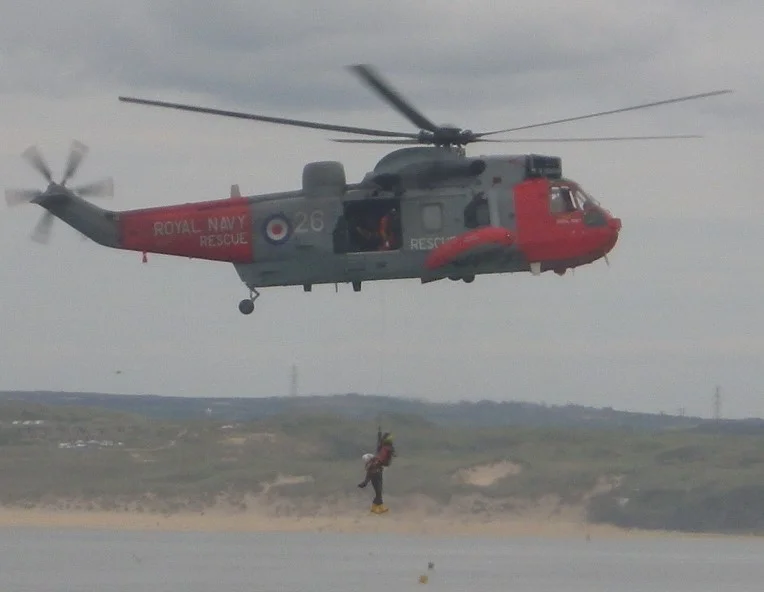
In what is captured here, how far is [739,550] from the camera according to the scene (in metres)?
94.9

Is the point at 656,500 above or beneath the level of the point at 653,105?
beneath

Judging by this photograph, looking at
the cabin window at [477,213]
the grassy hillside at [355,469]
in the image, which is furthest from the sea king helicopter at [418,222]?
the grassy hillside at [355,469]

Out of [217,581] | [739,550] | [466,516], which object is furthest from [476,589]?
[739,550]

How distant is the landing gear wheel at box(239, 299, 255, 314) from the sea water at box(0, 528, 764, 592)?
24.6 metres

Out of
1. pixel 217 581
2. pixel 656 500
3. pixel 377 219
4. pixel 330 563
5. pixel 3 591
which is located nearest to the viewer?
pixel 377 219

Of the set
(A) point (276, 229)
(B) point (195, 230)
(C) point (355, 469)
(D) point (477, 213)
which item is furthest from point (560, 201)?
(C) point (355, 469)

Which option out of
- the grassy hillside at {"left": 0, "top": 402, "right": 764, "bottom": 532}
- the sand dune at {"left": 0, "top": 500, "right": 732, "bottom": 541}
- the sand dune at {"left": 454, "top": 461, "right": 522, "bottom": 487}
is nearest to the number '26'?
the grassy hillside at {"left": 0, "top": 402, "right": 764, "bottom": 532}

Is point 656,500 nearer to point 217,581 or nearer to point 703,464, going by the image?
point 703,464

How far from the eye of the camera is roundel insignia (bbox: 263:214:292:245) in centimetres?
4531

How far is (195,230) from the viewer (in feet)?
151

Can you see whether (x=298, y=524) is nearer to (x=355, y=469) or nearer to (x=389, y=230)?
(x=355, y=469)

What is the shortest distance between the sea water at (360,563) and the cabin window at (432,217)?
26.2 m

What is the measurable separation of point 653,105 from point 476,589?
3352 cm

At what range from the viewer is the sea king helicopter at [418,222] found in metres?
44.5
